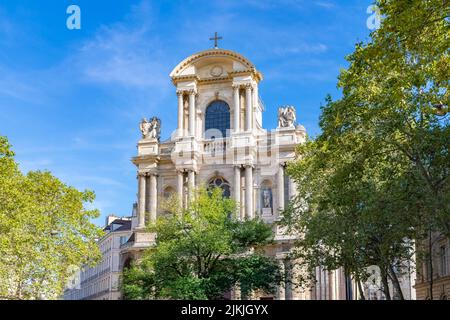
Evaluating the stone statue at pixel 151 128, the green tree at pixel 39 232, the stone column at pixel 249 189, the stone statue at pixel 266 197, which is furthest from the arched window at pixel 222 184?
the green tree at pixel 39 232

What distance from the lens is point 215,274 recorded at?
123ft

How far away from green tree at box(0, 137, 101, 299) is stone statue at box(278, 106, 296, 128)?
71.7ft

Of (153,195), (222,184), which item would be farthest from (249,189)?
(153,195)

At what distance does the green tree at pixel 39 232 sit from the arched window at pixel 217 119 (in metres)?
20.9

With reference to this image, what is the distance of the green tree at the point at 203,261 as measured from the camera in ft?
120

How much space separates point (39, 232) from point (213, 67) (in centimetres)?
2733

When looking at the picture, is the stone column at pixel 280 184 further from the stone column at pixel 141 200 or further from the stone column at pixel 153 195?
the stone column at pixel 141 200

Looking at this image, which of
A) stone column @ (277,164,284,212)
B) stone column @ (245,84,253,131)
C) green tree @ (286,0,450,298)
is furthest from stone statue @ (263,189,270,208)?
green tree @ (286,0,450,298)

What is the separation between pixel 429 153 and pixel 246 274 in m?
14.8

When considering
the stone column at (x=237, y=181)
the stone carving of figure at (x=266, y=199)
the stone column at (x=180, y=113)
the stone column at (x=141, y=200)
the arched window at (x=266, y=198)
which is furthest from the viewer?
the stone column at (x=180, y=113)

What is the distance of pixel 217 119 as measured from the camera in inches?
2249

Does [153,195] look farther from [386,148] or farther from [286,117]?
[386,148]
